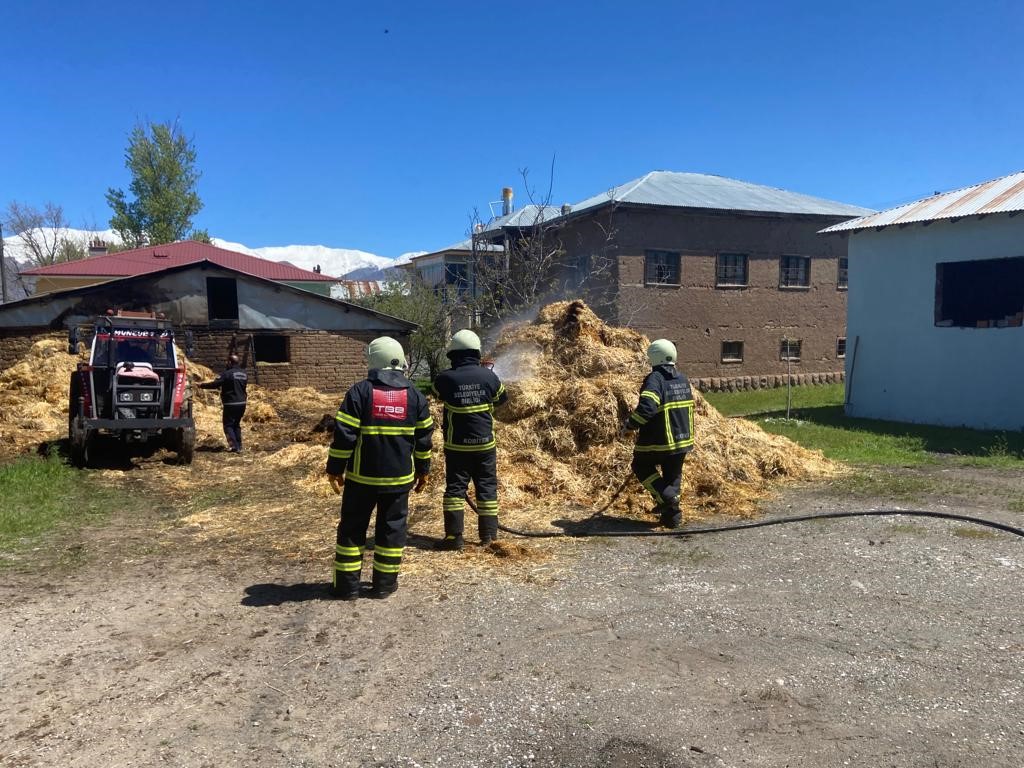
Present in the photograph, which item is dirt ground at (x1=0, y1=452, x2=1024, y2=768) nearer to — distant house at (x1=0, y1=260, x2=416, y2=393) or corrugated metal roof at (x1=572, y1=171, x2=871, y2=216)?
distant house at (x1=0, y1=260, x2=416, y2=393)

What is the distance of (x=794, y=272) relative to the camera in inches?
989

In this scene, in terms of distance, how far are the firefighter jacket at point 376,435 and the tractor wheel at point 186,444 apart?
6.79 metres

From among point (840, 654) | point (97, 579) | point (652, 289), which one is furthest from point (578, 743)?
point (652, 289)

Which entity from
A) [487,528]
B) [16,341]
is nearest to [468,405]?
[487,528]

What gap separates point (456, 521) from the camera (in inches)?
259

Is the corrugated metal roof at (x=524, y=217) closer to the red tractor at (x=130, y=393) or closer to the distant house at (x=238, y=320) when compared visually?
the distant house at (x=238, y=320)

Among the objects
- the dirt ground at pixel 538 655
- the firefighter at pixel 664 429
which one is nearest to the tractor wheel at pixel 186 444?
the dirt ground at pixel 538 655

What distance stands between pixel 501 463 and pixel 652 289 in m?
15.1

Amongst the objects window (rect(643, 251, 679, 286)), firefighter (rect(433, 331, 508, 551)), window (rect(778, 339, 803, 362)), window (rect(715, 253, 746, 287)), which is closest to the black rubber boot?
firefighter (rect(433, 331, 508, 551))

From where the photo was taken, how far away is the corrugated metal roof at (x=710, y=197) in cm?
2300

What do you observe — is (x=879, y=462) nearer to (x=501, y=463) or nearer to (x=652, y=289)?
(x=501, y=463)

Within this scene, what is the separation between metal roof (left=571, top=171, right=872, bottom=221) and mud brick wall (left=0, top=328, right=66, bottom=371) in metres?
15.1

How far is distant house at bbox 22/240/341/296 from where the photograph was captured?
31.4m

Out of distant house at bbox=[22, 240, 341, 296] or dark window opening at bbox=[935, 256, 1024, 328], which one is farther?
distant house at bbox=[22, 240, 341, 296]
